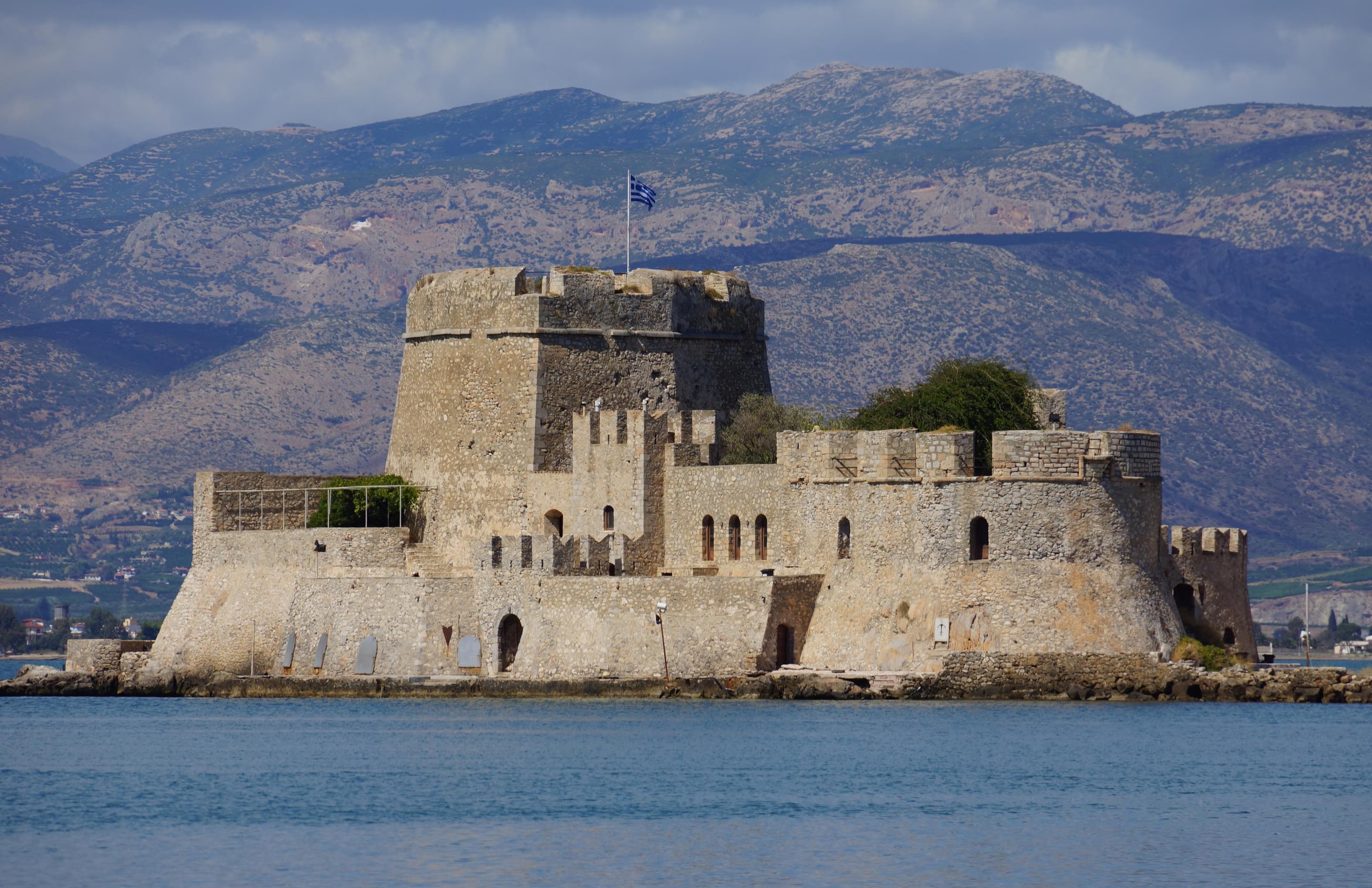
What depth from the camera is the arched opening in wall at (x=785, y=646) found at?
45469 mm

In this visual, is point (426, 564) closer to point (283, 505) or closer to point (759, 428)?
point (283, 505)

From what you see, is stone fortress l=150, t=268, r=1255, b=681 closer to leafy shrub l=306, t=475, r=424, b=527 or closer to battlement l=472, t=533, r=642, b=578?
battlement l=472, t=533, r=642, b=578

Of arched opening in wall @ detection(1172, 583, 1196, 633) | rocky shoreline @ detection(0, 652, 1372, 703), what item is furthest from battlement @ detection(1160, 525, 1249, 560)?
rocky shoreline @ detection(0, 652, 1372, 703)

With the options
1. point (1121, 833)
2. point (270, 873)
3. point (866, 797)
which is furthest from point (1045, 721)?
point (270, 873)

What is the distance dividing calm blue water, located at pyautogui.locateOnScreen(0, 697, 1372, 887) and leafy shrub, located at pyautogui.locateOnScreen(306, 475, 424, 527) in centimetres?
568

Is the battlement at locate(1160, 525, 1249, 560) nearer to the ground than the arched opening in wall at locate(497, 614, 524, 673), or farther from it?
farther from it

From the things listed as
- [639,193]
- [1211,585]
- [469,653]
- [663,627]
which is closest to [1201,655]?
[1211,585]

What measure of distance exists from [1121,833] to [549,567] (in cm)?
1830

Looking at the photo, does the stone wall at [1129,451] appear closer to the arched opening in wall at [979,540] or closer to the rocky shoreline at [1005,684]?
the arched opening in wall at [979,540]

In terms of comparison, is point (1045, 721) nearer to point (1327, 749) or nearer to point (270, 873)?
point (1327, 749)

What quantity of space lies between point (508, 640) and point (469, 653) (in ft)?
2.64

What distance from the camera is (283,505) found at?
55.4 meters

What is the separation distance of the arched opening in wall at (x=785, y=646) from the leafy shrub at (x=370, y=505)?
36.2 ft

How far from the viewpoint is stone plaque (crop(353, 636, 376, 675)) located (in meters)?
49.4
